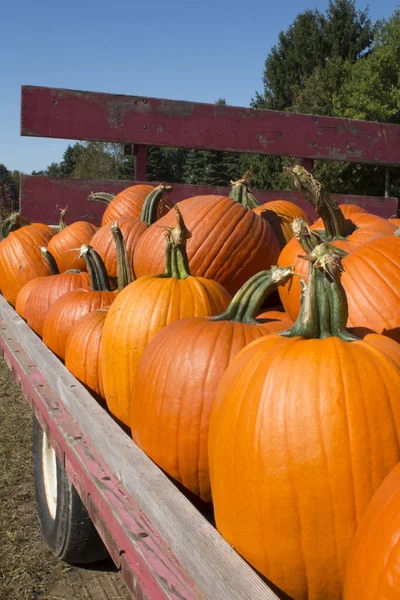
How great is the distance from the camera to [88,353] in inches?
92.8

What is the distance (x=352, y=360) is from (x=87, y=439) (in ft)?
2.85

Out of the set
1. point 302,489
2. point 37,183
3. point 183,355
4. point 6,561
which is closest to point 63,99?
point 37,183

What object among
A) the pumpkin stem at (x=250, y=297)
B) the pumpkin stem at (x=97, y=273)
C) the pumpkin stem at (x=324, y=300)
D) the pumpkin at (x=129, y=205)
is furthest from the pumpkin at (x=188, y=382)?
the pumpkin at (x=129, y=205)

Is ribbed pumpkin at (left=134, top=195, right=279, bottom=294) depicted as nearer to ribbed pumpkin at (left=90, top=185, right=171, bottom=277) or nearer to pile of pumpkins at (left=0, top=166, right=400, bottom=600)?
pile of pumpkins at (left=0, top=166, right=400, bottom=600)

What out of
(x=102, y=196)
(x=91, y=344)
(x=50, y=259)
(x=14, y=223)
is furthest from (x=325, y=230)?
(x=14, y=223)

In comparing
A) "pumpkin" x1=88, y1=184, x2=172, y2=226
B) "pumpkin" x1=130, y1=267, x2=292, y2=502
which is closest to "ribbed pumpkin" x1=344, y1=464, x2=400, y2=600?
"pumpkin" x1=130, y1=267, x2=292, y2=502

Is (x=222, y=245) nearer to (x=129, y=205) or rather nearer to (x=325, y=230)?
(x=325, y=230)

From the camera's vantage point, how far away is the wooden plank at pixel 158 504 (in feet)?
2.96

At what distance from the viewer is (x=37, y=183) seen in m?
4.43

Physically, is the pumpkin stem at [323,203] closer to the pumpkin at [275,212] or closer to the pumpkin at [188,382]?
the pumpkin at [188,382]

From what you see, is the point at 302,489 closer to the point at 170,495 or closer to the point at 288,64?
the point at 170,495

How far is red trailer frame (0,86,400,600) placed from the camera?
3.34ft

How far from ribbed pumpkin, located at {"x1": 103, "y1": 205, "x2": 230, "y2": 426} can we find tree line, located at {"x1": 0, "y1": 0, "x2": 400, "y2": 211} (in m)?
28.1

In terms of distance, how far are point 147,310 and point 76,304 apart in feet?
3.40
